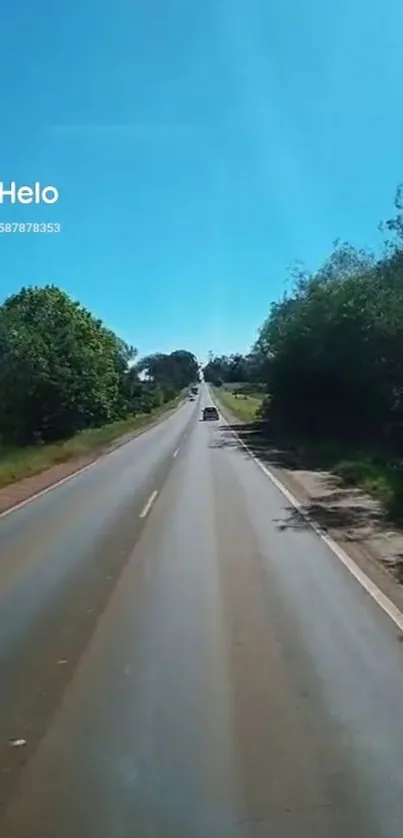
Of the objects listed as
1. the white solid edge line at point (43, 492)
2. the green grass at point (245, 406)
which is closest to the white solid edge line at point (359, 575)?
the white solid edge line at point (43, 492)

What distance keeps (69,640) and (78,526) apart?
8222 millimetres

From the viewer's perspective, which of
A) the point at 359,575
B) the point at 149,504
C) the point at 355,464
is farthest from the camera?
the point at 355,464

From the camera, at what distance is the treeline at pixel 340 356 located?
31.1 meters

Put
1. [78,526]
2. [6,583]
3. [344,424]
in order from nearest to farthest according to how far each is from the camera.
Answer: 1. [6,583]
2. [78,526]
3. [344,424]

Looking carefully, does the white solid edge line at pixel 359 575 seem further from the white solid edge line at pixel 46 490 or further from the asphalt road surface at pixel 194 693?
the white solid edge line at pixel 46 490

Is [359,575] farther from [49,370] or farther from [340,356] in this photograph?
[49,370]

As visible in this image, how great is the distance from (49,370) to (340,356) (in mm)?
28044

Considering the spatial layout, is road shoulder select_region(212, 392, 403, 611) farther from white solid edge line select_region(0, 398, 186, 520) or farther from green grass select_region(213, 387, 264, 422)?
green grass select_region(213, 387, 264, 422)

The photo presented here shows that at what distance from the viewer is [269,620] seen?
9414 mm

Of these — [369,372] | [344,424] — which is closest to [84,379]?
[344,424]

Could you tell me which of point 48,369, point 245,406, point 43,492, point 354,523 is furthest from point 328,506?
point 245,406

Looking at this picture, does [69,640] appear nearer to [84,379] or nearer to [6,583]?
[6,583]

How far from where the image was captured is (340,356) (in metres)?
41.6

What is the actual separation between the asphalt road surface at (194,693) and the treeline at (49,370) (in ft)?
161
